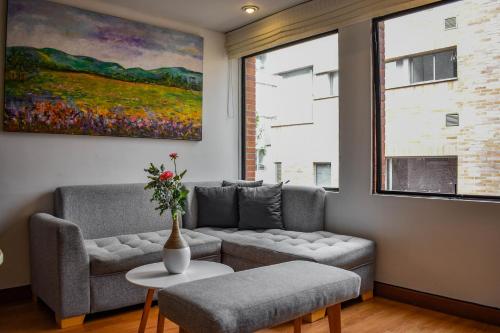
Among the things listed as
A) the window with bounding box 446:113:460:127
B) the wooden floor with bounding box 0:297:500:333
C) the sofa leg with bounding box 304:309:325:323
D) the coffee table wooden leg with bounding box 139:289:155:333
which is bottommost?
the wooden floor with bounding box 0:297:500:333

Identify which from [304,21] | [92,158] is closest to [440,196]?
[304,21]

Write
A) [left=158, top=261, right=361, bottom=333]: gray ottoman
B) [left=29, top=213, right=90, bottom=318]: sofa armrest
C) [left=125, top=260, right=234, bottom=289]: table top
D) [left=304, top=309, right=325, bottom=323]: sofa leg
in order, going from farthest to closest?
1. [left=304, top=309, right=325, bottom=323]: sofa leg
2. [left=29, top=213, right=90, bottom=318]: sofa armrest
3. [left=125, top=260, right=234, bottom=289]: table top
4. [left=158, top=261, right=361, bottom=333]: gray ottoman

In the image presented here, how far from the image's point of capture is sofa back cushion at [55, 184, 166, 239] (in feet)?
10.1

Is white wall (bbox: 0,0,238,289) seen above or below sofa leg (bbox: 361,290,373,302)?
above

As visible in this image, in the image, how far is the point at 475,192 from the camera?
8.84 ft

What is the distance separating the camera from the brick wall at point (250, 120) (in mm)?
4449

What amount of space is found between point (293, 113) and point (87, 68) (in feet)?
6.52

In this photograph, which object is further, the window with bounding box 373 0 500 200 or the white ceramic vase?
the window with bounding box 373 0 500 200

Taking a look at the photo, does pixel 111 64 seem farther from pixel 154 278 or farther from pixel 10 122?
pixel 154 278

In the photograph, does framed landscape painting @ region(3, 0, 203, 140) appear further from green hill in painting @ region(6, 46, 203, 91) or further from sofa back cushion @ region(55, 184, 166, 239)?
sofa back cushion @ region(55, 184, 166, 239)

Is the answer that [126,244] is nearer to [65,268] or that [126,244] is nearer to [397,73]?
[65,268]

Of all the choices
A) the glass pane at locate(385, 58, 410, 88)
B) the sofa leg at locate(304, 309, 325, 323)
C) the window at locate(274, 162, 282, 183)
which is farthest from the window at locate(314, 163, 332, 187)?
the sofa leg at locate(304, 309, 325, 323)

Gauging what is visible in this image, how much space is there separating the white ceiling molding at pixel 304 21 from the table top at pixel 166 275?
2226 millimetres

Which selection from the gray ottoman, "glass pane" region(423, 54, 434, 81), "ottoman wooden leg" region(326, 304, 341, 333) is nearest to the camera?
the gray ottoman
